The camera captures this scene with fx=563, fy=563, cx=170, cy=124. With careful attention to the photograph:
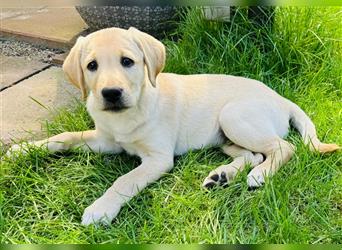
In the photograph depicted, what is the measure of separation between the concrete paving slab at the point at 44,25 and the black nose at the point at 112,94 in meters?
1.97

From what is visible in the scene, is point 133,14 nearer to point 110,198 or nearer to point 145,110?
point 145,110

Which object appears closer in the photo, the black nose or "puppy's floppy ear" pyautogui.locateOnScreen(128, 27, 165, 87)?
the black nose

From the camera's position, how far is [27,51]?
13.9ft

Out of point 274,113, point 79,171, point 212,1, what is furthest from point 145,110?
point 212,1

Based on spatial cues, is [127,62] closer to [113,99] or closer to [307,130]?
[113,99]

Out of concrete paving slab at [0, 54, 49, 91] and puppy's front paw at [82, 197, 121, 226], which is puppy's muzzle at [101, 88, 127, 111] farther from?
concrete paving slab at [0, 54, 49, 91]

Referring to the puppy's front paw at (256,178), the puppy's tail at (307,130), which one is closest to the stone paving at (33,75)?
the puppy's front paw at (256,178)

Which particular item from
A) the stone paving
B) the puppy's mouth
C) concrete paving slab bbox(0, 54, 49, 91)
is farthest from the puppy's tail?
concrete paving slab bbox(0, 54, 49, 91)

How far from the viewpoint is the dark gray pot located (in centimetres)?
384

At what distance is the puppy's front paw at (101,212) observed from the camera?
2.26 meters

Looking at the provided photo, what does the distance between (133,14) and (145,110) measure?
141cm

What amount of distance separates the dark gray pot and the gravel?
40 cm

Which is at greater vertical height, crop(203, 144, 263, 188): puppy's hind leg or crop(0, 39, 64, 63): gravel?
crop(203, 144, 263, 188): puppy's hind leg

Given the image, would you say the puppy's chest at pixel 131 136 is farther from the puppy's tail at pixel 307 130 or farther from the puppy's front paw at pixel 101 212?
the puppy's tail at pixel 307 130
